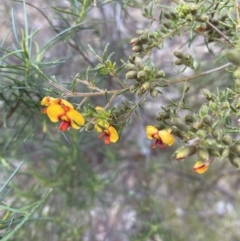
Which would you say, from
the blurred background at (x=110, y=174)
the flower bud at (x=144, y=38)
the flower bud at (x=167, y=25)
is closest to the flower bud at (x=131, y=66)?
the flower bud at (x=144, y=38)

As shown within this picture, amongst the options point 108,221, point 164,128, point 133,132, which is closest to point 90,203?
point 108,221

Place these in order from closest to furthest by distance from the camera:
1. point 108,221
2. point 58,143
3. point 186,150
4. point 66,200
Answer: point 186,150, point 58,143, point 66,200, point 108,221

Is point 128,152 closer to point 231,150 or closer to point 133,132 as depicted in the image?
point 133,132

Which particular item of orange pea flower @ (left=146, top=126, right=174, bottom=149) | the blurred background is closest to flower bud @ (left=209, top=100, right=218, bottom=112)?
orange pea flower @ (left=146, top=126, right=174, bottom=149)

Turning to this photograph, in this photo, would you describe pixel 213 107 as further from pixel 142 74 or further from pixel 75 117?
pixel 75 117

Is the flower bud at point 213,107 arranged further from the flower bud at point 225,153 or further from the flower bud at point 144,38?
the flower bud at point 144,38

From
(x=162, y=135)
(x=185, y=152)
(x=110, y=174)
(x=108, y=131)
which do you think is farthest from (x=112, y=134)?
(x=110, y=174)

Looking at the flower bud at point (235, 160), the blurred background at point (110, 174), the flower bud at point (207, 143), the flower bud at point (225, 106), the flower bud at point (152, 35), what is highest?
the flower bud at point (152, 35)

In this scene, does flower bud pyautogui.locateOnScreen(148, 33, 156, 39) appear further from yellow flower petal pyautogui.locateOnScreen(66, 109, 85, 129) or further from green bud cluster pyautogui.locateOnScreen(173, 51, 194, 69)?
yellow flower petal pyautogui.locateOnScreen(66, 109, 85, 129)
